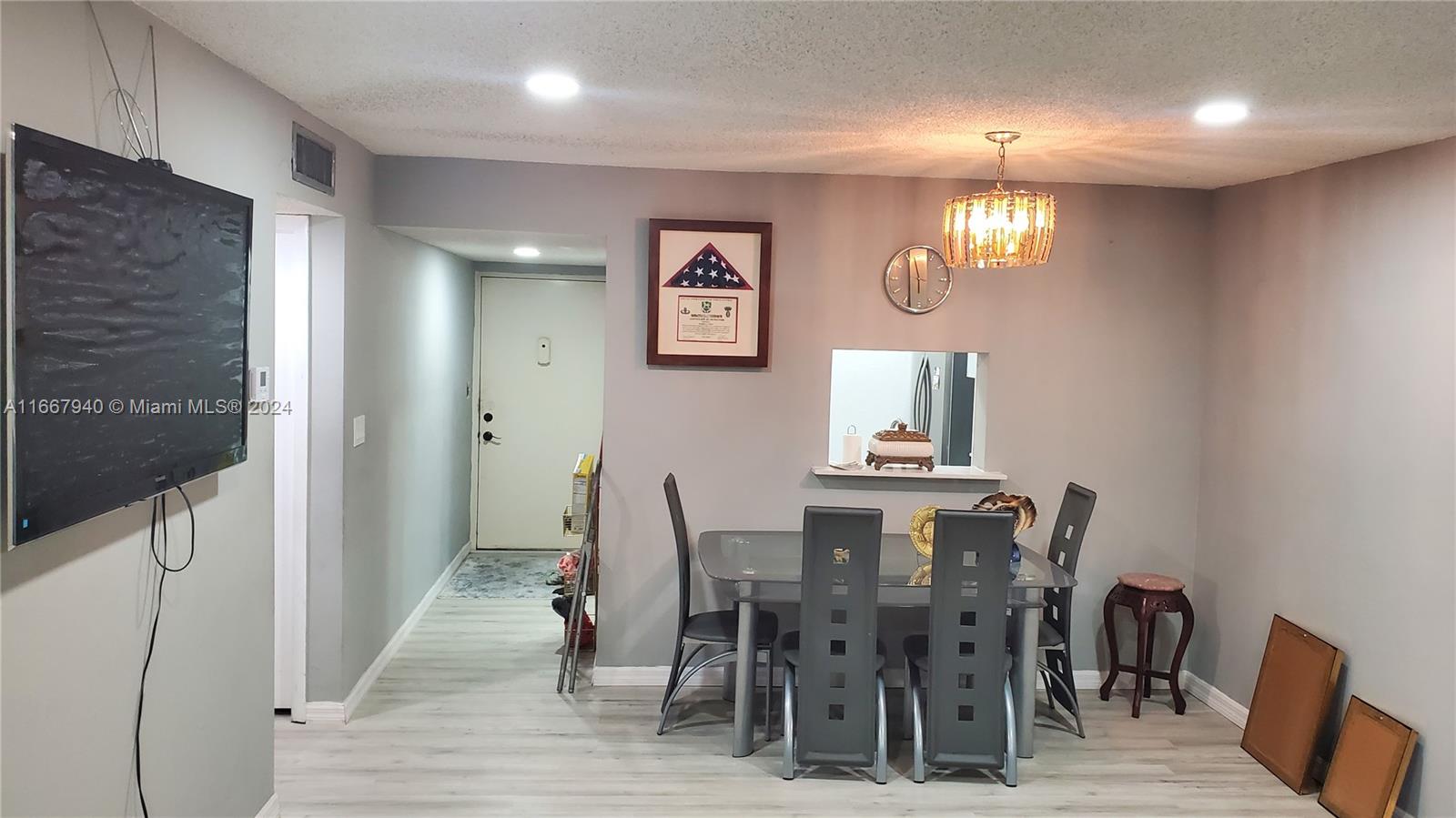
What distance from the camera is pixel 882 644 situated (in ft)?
12.0

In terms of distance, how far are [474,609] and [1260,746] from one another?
3846 millimetres

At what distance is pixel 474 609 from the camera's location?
5352 mm

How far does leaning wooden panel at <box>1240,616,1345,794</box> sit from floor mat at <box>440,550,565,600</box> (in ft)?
12.0

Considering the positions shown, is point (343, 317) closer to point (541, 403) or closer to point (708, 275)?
point (708, 275)

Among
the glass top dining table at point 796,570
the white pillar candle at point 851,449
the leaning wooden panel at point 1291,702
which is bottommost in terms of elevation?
the leaning wooden panel at point 1291,702

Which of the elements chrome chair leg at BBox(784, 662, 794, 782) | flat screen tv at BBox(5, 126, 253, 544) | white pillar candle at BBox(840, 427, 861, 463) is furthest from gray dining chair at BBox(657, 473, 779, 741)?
flat screen tv at BBox(5, 126, 253, 544)

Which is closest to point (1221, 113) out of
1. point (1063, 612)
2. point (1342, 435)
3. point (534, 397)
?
point (1342, 435)

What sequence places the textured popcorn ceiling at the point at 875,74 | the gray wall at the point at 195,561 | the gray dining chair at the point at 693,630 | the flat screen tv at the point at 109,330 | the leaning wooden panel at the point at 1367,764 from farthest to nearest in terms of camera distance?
the gray dining chair at the point at 693,630 → the leaning wooden panel at the point at 1367,764 → the textured popcorn ceiling at the point at 875,74 → the gray wall at the point at 195,561 → the flat screen tv at the point at 109,330

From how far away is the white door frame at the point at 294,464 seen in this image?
360 cm

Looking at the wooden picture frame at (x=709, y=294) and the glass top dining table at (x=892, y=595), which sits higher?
the wooden picture frame at (x=709, y=294)

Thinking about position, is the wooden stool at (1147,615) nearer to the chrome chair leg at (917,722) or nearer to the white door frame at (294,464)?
the chrome chair leg at (917,722)

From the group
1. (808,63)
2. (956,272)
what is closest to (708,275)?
(956,272)

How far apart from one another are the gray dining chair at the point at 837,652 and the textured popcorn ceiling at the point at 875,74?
136 centimetres

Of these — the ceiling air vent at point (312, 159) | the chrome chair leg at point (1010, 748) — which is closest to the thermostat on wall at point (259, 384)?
the ceiling air vent at point (312, 159)
